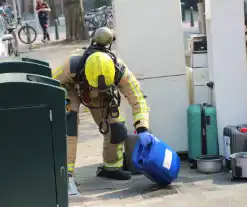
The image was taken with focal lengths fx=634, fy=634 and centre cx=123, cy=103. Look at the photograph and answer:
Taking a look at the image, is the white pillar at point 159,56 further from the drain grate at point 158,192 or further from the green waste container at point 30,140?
the green waste container at point 30,140

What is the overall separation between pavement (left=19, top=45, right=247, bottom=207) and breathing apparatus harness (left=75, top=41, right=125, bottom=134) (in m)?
0.62

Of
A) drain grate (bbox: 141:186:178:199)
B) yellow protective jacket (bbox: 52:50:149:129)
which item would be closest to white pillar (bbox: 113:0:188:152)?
yellow protective jacket (bbox: 52:50:149:129)

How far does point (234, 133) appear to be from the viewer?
21.7 ft

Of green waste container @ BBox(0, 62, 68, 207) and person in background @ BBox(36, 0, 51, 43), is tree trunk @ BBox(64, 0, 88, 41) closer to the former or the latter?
person in background @ BBox(36, 0, 51, 43)

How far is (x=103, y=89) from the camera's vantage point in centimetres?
610

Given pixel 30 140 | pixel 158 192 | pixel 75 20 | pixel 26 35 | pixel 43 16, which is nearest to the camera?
pixel 30 140

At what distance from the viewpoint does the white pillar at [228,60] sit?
693cm

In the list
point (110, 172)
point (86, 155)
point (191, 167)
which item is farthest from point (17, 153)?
point (86, 155)

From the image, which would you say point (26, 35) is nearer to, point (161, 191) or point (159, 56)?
point (159, 56)

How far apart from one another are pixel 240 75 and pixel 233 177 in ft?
4.10

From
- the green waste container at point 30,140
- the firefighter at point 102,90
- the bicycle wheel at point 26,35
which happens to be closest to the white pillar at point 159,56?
the firefighter at point 102,90

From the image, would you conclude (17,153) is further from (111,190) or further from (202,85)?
(202,85)

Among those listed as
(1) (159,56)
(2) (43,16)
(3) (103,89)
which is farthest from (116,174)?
(2) (43,16)

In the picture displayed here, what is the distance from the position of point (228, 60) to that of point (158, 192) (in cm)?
180
